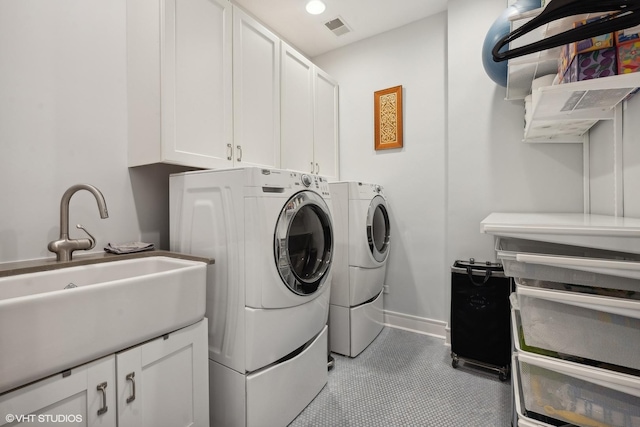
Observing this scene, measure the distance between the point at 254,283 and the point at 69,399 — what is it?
2.40ft

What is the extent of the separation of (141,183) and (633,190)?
2560 millimetres

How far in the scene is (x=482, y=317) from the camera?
2.04 metres

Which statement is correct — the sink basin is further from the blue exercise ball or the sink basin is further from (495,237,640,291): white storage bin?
the blue exercise ball

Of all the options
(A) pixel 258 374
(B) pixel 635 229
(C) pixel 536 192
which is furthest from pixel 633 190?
(A) pixel 258 374

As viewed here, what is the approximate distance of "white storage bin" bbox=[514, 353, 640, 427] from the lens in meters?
0.85

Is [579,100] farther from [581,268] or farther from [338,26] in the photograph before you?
[338,26]

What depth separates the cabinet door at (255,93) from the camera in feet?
6.57

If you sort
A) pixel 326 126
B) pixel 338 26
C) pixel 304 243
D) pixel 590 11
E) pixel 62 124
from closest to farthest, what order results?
pixel 590 11 → pixel 62 124 → pixel 304 243 → pixel 338 26 → pixel 326 126

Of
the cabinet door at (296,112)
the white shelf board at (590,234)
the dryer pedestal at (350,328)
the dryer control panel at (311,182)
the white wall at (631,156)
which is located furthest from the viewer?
A: the cabinet door at (296,112)

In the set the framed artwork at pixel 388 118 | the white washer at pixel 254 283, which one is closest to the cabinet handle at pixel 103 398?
the white washer at pixel 254 283

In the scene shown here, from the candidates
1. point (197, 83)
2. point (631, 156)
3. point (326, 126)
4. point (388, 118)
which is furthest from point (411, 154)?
point (197, 83)

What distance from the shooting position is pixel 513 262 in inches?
40.5

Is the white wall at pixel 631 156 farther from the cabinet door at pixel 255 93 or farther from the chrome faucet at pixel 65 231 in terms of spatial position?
the chrome faucet at pixel 65 231

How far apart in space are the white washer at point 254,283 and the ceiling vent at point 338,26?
73.6 inches
